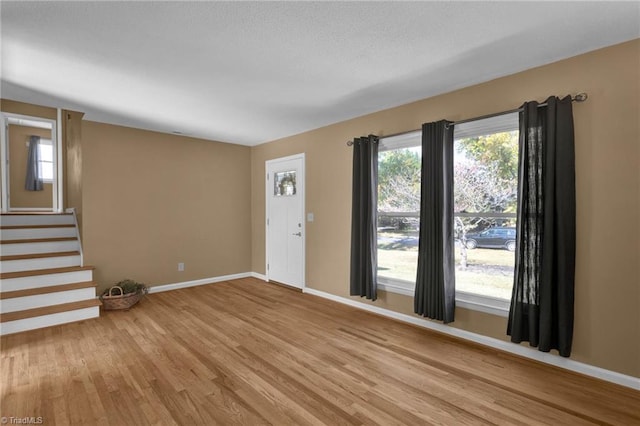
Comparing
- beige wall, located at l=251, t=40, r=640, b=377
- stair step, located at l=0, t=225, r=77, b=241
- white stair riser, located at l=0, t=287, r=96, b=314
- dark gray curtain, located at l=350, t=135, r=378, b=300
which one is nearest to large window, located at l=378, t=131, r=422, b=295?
dark gray curtain, located at l=350, t=135, r=378, b=300

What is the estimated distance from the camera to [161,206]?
4.80 m

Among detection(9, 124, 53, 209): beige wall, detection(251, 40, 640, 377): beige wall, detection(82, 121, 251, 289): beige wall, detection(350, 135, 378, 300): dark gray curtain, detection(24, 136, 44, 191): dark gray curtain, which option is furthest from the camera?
detection(24, 136, 44, 191): dark gray curtain

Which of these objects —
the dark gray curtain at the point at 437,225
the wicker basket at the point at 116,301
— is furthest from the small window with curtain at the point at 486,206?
the wicker basket at the point at 116,301

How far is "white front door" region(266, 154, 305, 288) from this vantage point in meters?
4.82

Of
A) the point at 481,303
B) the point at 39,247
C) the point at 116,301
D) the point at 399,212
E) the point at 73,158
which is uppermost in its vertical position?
the point at 73,158

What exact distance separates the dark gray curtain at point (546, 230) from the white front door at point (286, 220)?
2967 mm

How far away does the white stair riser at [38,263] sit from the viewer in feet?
11.7

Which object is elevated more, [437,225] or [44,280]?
[437,225]

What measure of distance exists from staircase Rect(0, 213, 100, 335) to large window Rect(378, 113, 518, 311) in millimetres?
3841

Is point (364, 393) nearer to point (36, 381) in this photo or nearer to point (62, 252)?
point (36, 381)

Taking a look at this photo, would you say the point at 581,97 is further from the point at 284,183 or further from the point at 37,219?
the point at 37,219

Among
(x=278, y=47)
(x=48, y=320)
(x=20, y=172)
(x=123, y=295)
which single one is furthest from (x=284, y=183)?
(x=20, y=172)

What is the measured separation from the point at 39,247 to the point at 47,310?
1.04m

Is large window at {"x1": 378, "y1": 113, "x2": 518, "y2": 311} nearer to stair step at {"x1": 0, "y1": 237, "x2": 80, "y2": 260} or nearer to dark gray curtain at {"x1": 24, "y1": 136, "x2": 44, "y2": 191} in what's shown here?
stair step at {"x1": 0, "y1": 237, "x2": 80, "y2": 260}
